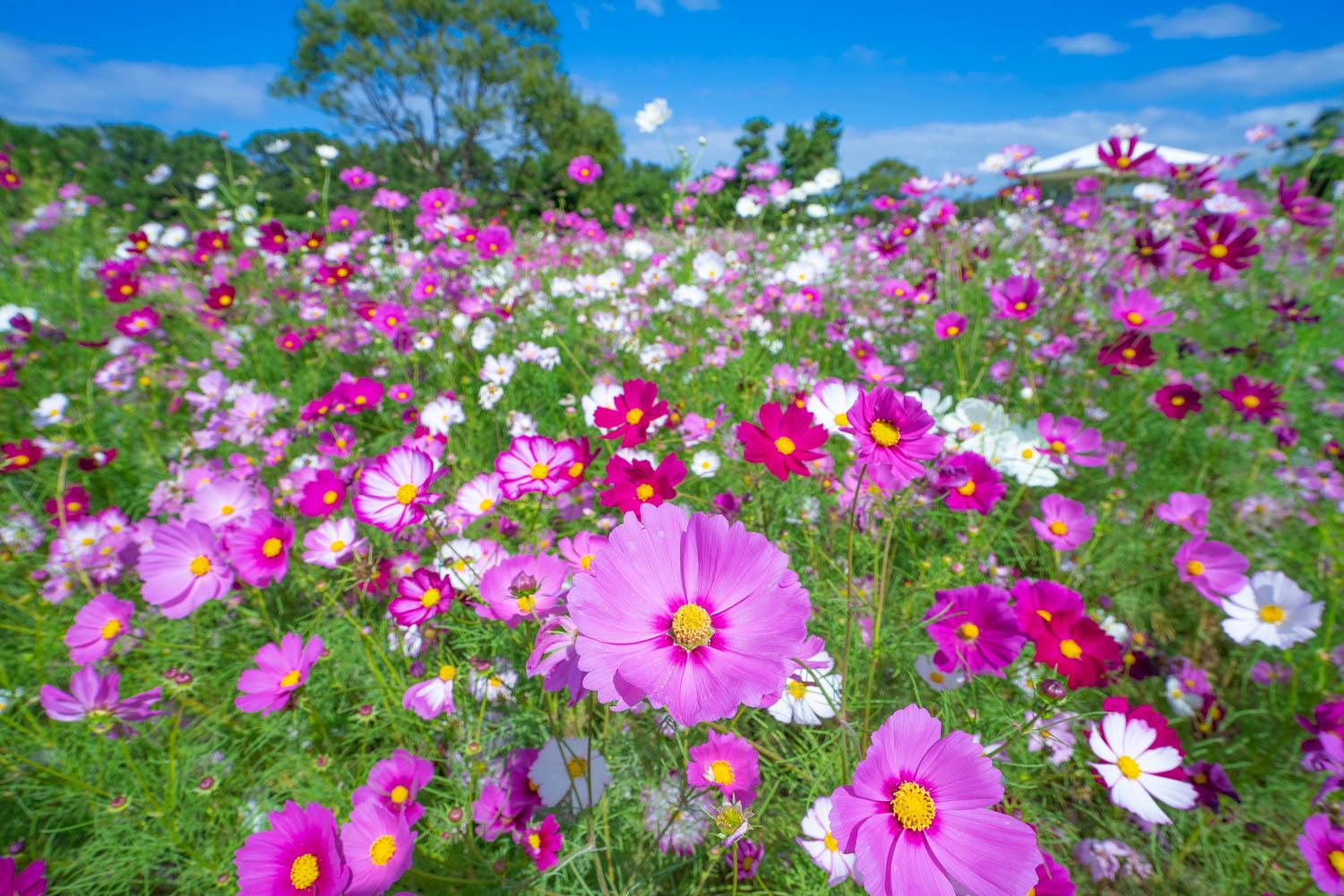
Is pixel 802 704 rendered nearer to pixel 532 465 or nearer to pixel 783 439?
pixel 783 439

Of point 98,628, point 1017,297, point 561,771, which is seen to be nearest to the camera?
point 561,771

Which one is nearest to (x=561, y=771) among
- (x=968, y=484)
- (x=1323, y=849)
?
(x=968, y=484)

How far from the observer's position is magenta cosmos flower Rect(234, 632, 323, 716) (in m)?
0.88

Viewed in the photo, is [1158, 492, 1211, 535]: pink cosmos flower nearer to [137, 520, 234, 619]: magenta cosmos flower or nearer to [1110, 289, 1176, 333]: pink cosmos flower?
[1110, 289, 1176, 333]: pink cosmos flower

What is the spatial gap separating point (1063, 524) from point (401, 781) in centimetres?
151

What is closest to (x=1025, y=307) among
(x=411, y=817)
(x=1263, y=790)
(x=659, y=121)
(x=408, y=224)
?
(x=1263, y=790)

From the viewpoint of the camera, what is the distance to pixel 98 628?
44.4 inches

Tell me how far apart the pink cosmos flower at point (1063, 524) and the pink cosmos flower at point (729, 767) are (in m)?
0.92

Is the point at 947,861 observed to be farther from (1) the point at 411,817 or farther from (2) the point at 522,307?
(2) the point at 522,307

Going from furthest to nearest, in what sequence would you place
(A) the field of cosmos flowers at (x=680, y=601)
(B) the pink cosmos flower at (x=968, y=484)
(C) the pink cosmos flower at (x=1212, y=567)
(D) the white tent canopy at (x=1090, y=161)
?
1. (D) the white tent canopy at (x=1090, y=161)
2. (C) the pink cosmos flower at (x=1212, y=567)
3. (B) the pink cosmos flower at (x=968, y=484)
4. (A) the field of cosmos flowers at (x=680, y=601)

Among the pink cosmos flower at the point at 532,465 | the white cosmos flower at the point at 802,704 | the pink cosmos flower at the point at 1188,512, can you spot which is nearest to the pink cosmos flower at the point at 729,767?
the white cosmos flower at the point at 802,704

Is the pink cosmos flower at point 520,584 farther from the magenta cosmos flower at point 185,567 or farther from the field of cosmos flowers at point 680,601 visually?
the magenta cosmos flower at point 185,567

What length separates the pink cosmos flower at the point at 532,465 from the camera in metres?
0.90

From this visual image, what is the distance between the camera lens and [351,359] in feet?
8.39
